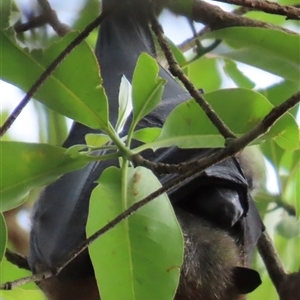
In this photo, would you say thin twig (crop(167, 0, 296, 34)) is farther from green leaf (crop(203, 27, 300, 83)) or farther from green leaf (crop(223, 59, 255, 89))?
green leaf (crop(223, 59, 255, 89))

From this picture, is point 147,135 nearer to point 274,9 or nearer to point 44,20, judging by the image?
point 274,9

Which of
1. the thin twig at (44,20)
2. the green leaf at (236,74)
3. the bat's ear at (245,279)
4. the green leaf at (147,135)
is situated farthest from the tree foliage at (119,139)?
the green leaf at (236,74)

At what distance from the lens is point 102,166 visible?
0.98 meters

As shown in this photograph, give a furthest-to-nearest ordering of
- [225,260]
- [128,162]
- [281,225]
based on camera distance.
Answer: [281,225] < [225,260] < [128,162]

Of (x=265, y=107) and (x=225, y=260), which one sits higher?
(x=265, y=107)

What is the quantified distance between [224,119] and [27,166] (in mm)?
235

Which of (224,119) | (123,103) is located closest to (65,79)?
(123,103)

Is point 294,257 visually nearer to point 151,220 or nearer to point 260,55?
point 260,55

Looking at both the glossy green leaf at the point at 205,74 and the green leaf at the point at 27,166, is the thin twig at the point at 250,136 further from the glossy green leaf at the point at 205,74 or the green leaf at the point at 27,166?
the glossy green leaf at the point at 205,74

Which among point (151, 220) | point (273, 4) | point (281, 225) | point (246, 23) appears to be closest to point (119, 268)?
point (151, 220)

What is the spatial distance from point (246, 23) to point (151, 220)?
422 millimetres

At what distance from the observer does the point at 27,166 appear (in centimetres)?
67

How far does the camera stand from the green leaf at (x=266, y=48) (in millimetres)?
915

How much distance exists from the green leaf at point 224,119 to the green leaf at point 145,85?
31mm
